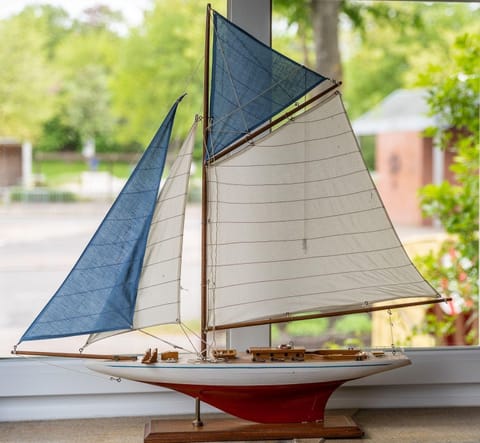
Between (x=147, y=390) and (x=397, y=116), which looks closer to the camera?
(x=147, y=390)

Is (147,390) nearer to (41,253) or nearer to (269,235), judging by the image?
(269,235)

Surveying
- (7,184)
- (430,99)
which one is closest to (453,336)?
(430,99)

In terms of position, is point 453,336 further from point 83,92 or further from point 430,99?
point 83,92

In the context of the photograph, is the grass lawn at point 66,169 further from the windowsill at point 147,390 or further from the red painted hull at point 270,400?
the red painted hull at point 270,400

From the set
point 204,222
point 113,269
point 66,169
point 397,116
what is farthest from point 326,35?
point 113,269

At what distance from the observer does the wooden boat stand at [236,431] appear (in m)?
1.26

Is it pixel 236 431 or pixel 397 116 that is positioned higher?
pixel 397 116

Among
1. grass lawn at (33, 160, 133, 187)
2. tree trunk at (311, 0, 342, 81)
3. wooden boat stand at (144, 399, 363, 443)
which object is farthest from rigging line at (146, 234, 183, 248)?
tree trunk at (311, 0, 342, 81)

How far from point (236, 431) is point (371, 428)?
0.25m

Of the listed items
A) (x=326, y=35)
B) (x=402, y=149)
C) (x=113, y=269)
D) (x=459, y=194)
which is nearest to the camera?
(x=113, y=269)

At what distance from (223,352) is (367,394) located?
373 mm

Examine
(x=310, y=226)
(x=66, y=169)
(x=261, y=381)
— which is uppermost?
(x=66, y=169)

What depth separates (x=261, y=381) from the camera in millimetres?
1233

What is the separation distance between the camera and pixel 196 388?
1.24m
